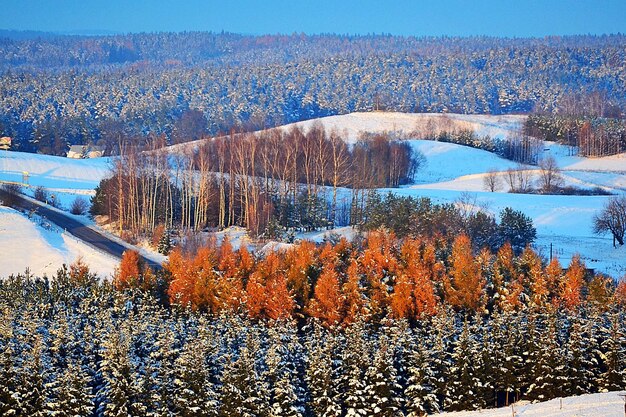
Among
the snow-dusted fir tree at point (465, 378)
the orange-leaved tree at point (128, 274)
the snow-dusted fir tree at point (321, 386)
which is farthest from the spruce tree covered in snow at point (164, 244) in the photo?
the snow-dusted fir tree at point (465, 378)

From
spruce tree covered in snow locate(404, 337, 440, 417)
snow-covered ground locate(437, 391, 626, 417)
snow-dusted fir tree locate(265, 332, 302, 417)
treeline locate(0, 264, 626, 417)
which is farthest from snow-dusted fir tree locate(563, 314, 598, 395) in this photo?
snow-dusted fir tree locate(265, 332, 302, 417)

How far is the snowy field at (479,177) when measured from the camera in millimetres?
51938

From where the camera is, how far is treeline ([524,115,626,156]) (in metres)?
96.6

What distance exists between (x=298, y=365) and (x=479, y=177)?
55.4 meters

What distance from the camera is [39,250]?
48062 millimetres

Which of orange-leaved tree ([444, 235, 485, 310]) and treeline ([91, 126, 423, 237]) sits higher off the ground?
treeline ([91, 126, 423, 237])

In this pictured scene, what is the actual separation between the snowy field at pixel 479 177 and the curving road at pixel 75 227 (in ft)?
16.0

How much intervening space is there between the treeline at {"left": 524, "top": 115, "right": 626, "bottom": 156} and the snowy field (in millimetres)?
2164

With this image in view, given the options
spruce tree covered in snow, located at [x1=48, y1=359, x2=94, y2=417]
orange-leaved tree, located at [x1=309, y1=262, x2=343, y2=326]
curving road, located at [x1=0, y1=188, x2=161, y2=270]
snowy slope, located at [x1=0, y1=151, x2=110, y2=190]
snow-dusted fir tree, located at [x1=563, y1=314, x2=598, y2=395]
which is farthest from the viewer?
snowy slope, located at [x1=0, y1=151, x2=110, y2=190]

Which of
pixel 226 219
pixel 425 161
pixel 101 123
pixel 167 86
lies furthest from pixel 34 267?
pixel 167 86

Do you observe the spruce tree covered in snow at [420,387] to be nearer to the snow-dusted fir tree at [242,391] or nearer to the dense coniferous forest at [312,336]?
the dense coniferous forest at [312,336]

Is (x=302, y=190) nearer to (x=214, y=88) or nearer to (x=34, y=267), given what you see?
(x=34, y=267)

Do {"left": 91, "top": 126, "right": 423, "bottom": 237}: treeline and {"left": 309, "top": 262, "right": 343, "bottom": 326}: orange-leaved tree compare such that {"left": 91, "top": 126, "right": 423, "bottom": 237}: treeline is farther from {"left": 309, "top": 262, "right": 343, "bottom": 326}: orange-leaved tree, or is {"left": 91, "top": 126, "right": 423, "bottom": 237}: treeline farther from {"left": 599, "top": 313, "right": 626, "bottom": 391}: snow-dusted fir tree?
{"left": 599, "top": 313, "right": 626, "bottom": 391}: snow-dusted fir tree

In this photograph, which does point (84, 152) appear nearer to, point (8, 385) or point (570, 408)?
point (8, 385)
